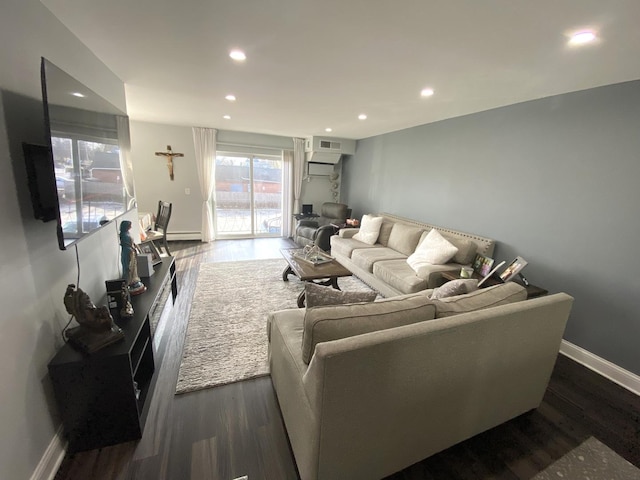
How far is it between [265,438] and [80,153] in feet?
6.56

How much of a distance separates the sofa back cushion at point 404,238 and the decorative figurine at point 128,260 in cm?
322

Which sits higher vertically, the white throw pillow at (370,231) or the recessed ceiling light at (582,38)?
the recessed ceiling light at (582,38)

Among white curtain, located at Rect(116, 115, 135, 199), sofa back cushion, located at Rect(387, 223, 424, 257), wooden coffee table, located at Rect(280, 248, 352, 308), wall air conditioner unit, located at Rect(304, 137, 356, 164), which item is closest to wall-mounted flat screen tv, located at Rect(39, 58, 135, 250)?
white curtain, located at Rect(116, 115, 135, 199)

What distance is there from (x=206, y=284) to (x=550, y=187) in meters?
4.06

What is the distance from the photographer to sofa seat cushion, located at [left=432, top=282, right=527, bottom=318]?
A: 4.69 feet

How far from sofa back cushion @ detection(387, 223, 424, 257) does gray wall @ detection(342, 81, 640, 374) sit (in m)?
0.51

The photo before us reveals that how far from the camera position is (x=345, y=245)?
13.9 feet

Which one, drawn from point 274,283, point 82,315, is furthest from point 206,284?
point 82,315

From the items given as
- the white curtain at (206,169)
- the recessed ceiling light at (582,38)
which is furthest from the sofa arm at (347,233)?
the recessed ceiling light at (582,38)

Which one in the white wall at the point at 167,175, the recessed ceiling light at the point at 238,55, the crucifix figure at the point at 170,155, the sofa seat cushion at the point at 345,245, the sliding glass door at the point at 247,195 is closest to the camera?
the recessed ceiling light at the point at 238,55

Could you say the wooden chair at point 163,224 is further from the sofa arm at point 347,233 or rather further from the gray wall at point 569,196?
the gray wall at point 569,196

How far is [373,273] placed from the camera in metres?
3.43

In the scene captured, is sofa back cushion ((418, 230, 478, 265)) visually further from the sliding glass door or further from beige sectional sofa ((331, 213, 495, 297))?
the sliding glass door

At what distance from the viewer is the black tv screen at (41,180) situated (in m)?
1.24
